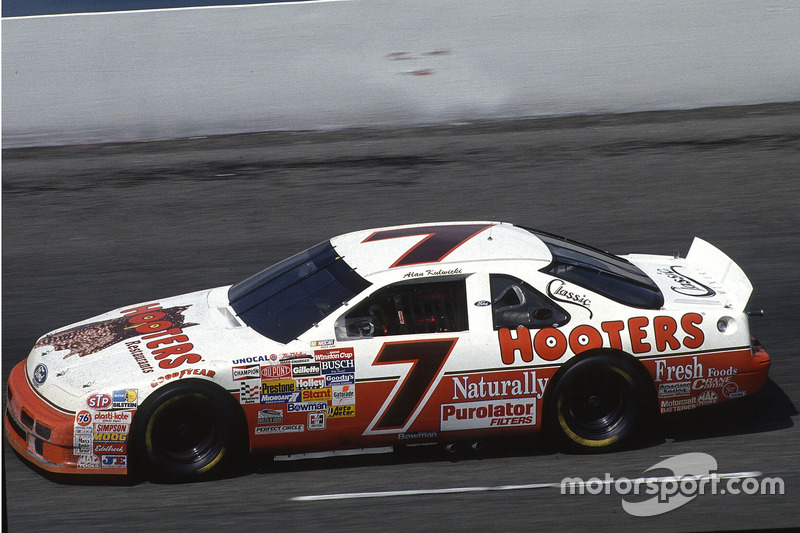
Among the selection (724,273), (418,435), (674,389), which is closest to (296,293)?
(418,435)

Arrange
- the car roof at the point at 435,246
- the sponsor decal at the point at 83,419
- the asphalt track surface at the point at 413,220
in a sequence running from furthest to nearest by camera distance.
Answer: the car roof at the point at 435,246, the sponsor decal at the point at 83,419, the asphalt track surface at the point at 413,220

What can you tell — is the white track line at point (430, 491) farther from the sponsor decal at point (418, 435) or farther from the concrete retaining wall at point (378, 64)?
the concrete retaining wall at point (378, 64)

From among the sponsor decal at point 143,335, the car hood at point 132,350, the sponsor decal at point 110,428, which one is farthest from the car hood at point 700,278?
the sponsor decal at point 110,428

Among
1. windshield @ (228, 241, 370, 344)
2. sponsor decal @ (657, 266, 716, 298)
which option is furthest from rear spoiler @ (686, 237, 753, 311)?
windshield @ (228, 241, 370, 344)

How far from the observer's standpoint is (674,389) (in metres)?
5.81

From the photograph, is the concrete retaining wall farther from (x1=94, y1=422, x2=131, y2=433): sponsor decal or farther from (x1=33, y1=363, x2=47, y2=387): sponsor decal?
(x1=94, y1=422, x2=131, y2=433): sponsor decal

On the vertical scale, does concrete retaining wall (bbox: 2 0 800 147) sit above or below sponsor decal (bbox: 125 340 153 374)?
above

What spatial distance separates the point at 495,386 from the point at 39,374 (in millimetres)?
2975

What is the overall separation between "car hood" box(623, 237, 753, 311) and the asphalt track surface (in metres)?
0.82

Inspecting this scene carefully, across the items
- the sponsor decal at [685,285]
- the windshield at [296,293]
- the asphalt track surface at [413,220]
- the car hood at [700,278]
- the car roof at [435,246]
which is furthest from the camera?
the sponsor decal at [685,285]

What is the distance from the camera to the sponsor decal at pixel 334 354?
5.56m

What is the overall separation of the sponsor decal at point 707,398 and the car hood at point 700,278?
59 centimetres

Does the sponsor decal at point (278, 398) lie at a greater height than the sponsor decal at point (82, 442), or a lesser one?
greater

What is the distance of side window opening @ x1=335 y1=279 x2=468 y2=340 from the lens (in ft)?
18.6
